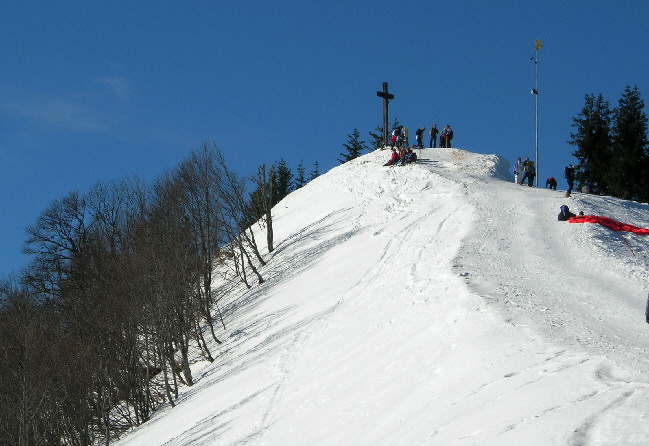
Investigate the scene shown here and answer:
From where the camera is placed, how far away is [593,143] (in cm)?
5191

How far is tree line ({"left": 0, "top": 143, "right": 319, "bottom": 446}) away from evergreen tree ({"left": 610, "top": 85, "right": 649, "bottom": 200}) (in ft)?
79.2

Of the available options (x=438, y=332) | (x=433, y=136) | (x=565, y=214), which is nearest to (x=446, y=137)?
(x=433, y=136)

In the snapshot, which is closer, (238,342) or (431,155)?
(238,342)

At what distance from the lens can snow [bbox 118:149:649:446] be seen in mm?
11820

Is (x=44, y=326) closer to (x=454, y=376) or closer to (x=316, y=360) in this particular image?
(x=316, y=360)

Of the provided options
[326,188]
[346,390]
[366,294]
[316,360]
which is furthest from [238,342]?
[326,188]

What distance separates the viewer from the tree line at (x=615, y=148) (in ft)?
159

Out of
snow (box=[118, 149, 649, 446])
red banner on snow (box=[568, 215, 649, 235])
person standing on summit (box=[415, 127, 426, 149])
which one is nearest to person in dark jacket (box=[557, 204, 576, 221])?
red banner on snow (box=[568, 215, 649, 235])

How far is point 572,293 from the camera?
19.2m

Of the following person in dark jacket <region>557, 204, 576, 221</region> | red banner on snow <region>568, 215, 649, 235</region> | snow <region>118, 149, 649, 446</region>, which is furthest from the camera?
person in dark jacket <region>557, 204, 576, 221</region>

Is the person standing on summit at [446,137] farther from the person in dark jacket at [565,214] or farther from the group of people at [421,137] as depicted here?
the person in dark jacket at [565,214]

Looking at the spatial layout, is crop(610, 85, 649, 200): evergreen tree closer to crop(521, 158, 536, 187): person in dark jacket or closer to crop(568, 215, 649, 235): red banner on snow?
crop(521, 158, 536, 187): person in dark jacket

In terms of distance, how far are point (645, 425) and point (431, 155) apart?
36.0 metres

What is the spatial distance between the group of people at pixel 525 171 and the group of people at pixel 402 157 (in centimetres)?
586
